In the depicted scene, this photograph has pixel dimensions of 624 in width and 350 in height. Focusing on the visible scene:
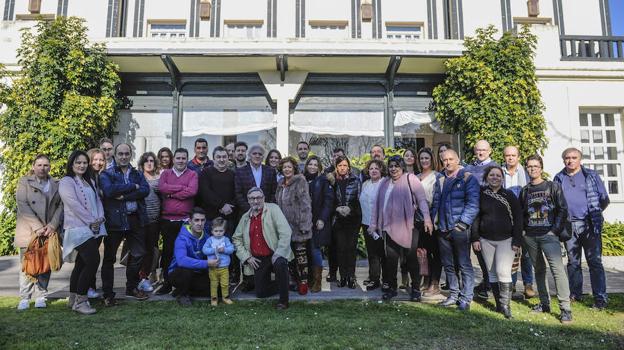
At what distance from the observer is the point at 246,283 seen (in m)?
5.55

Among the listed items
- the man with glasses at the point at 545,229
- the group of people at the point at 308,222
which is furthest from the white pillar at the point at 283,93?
the man with glasses at the point at 545,229

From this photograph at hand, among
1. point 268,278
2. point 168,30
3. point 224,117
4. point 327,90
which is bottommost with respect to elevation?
point 268,278

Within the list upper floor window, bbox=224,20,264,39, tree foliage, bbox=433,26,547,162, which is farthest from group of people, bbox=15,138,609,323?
upper floor window, bbox=224,20,264,39

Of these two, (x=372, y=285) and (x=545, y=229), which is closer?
(x=545, y=229)

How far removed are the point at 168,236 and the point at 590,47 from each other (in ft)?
40.1

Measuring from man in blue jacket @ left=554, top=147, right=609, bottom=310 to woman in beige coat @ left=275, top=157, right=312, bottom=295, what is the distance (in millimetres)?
3341

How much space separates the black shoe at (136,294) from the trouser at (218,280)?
95 cm

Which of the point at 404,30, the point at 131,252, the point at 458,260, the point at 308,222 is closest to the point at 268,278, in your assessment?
the point at 308,222

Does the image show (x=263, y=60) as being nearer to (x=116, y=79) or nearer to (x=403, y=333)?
(x=116, y=79)

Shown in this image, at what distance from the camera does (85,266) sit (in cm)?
461

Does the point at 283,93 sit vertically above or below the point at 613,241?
above

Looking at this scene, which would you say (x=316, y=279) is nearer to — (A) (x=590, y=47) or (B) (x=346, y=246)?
(B) (x=346, y=246)

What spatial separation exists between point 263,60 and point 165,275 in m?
6.18

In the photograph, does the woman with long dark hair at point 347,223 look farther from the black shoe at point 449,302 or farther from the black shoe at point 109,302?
the black shoe at point 109,302
